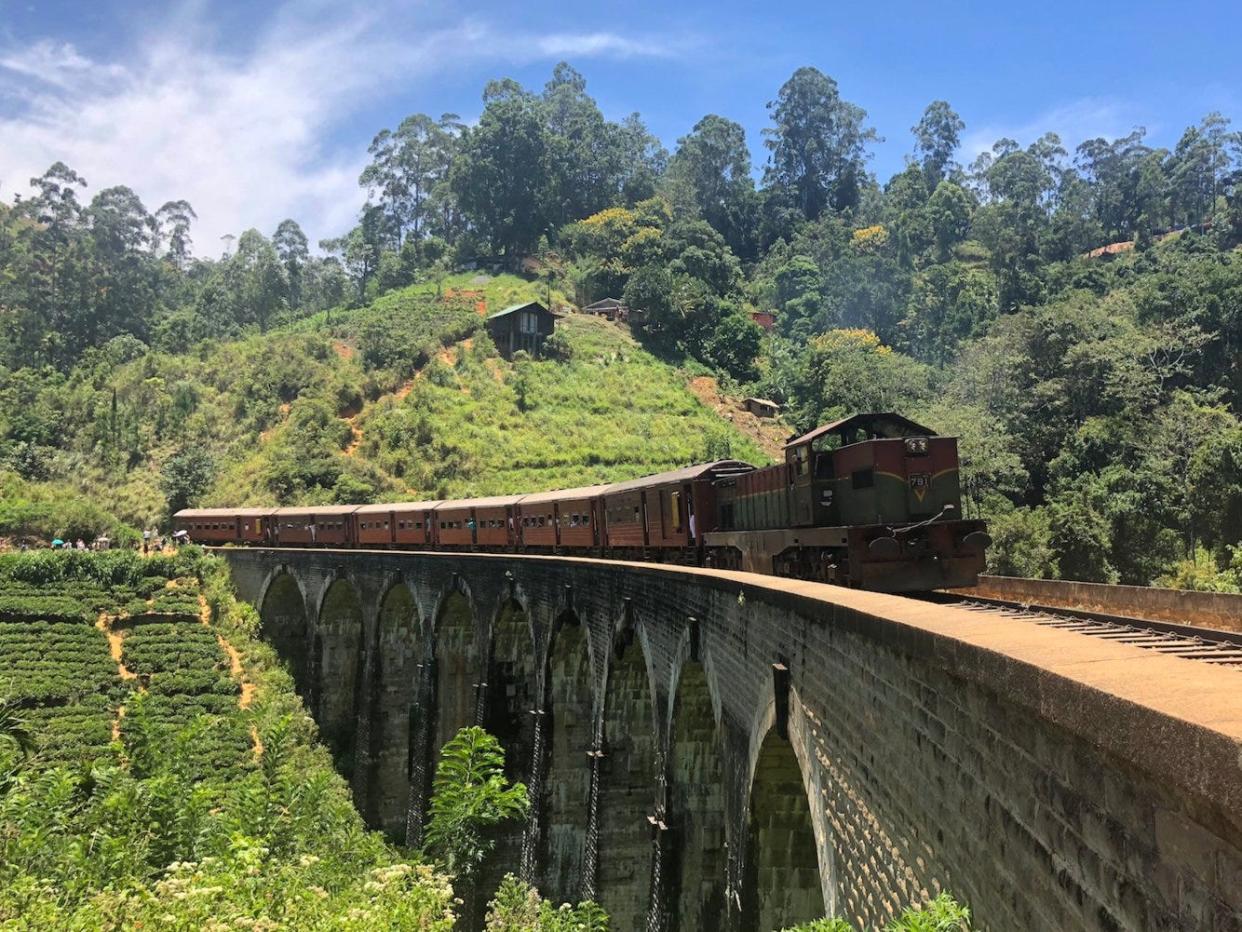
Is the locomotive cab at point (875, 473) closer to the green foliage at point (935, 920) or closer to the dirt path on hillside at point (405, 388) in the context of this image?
the green foliage at point (935, 920)

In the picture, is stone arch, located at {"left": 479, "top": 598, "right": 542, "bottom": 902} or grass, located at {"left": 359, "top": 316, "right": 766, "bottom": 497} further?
grass, located at {"left": 359, "top": 316, "right": 766, "bottom": 497}

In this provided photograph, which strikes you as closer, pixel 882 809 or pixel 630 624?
pixel 882 809

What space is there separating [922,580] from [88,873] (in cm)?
1118

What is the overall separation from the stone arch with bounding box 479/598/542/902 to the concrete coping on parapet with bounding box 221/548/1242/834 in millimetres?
15337

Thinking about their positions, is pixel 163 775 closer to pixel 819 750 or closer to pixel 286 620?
pixel 819 750

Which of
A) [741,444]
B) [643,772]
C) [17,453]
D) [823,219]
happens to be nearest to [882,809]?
[643,772]

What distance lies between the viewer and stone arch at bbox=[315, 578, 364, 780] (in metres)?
30.5

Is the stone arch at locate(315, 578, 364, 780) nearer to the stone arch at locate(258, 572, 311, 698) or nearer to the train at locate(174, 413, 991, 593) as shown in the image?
the stone arch at locate(258, 572, 311, 698)

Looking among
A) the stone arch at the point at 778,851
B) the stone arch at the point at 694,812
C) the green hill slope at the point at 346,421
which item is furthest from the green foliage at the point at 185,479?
the stone arch at the point at 778,851

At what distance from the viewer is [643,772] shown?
600 inches

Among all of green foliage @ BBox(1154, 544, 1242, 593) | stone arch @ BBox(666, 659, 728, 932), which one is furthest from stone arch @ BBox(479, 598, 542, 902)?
green foliage @ BBox(1154, 544, 1242, 593)

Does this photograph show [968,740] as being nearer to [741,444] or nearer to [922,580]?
[922,580]

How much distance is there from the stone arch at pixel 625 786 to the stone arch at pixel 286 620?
20.6 meters

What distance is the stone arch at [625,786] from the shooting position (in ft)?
49.3
